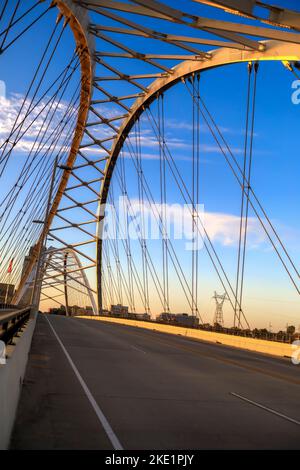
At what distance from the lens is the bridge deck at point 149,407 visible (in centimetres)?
641

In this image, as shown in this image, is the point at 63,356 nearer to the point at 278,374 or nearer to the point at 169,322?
the point at 278,374

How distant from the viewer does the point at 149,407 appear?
8.62 meters

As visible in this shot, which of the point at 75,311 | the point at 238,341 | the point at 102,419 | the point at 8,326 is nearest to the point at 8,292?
the point at 238,341

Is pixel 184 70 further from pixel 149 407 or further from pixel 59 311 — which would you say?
pixel 59 311

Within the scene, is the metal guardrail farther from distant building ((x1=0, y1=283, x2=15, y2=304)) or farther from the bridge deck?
distant building ((x1=0, y1=283, x2=15, y2=304))

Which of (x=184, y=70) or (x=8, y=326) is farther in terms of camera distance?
(x=184, y=70)

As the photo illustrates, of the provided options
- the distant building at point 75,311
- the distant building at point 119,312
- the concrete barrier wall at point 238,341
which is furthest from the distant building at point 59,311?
the concrete barrier wall at point 238,341

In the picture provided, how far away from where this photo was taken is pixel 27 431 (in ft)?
21.2

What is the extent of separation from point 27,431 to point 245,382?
771cm

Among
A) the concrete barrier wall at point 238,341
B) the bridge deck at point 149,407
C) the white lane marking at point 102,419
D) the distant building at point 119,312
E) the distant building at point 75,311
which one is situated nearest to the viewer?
the white lane marking at point 102,419

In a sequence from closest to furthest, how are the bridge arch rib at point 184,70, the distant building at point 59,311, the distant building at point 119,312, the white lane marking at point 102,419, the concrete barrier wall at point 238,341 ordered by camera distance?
1. the white lane marking at point 102,419
2. the bridge arch rib at point 184,70
3. the concrete barrier wall at point 238,341
4. the distant building at point 119,312
5. the distant building at point 59,311

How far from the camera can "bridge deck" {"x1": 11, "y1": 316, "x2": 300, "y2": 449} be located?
6.41 metres

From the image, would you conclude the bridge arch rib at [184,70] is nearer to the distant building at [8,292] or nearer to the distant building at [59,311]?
the distant building at [8,292]
